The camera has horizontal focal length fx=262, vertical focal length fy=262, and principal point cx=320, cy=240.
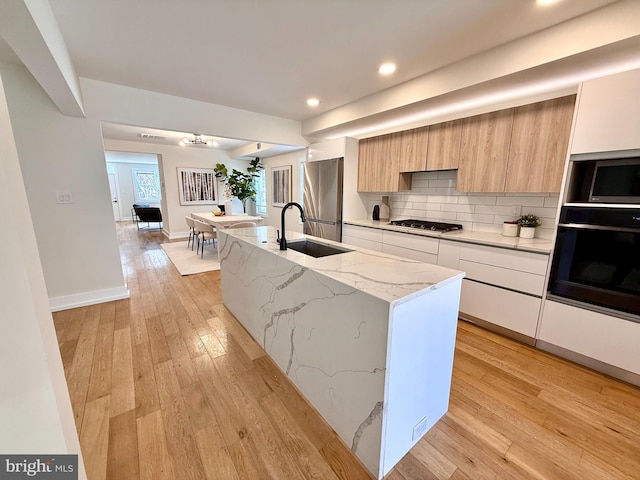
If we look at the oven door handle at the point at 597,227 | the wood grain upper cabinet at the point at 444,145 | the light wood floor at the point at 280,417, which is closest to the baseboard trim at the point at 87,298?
the light wood floor at the point at 280,417

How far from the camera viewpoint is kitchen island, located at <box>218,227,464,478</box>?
3.80ft

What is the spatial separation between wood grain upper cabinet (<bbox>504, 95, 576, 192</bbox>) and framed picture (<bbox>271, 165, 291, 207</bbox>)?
183 inches

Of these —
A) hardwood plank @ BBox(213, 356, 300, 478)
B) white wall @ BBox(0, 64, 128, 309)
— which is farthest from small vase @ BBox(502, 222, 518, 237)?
white wall @ BBox(0, 64, 128, 309)

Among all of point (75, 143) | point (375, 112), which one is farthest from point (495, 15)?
point (75, 143)

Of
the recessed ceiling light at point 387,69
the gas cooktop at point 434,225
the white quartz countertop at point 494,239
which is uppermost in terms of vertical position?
the recessed ceiling light at point 387,69

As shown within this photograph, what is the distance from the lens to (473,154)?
272 cm

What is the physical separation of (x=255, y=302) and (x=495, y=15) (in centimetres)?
269

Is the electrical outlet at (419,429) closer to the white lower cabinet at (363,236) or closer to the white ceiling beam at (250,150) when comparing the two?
the white lower cabinet at (363,236)

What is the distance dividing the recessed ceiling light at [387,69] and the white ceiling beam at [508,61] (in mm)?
321

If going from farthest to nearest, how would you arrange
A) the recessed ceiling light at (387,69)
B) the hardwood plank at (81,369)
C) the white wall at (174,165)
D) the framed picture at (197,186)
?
the framed picture at (197,186) → the white wall at (174,165) → the recessed ceiling light at (387,69) → the hardwood plank at (81,369)

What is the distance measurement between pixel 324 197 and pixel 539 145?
105 inches

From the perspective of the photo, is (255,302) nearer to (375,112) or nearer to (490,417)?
(490,417)

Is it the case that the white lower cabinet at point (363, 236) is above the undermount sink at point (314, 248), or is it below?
below

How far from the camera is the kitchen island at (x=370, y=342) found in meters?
1.16
